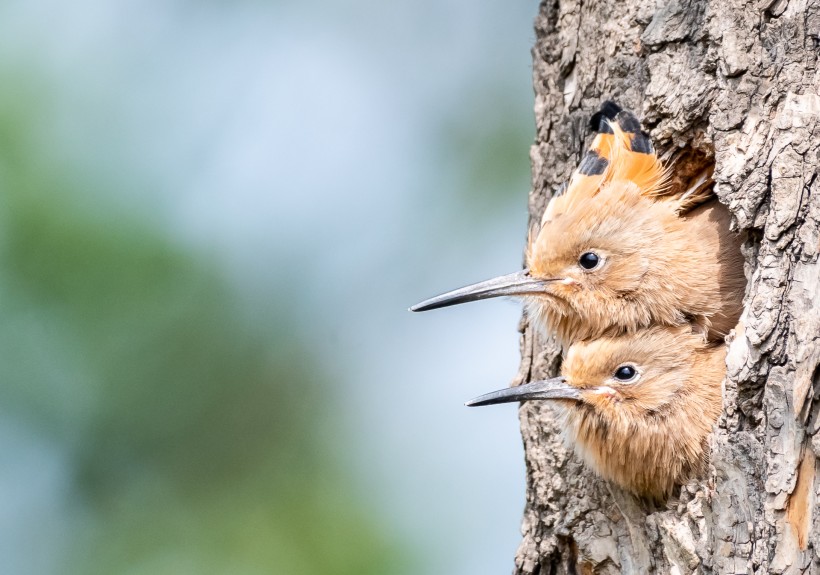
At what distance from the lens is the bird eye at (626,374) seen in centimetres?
281

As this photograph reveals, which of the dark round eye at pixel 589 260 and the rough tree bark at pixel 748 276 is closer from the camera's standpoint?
the rough tree bark at pixel 748 276

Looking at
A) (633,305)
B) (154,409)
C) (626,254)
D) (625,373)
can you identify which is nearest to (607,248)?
(626,254)

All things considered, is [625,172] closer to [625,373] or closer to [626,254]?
[626,254]

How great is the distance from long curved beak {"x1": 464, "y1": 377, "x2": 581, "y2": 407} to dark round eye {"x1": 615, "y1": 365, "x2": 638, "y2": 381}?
0.40ft

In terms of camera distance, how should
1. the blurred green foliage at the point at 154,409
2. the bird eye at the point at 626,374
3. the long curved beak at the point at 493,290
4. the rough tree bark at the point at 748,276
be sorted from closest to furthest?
the rough tree bark at the point at 748,276, the bird eye at the point at 626,374, the long curved beak at the point at 493,290, the blurred green foliage at the point at 154,409

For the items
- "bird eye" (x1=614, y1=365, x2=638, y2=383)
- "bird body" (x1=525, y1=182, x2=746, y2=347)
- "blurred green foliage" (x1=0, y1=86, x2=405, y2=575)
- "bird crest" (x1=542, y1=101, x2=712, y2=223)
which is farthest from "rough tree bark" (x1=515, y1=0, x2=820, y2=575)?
"blurred green foliage" (x1=0, y1=86, x2=405, y2=575)

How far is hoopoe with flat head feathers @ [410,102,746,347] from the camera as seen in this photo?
9.28 feet

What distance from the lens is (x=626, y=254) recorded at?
9.54ft

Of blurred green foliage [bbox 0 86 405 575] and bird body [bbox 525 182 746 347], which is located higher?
bird body [bbox 525 182 746 347]

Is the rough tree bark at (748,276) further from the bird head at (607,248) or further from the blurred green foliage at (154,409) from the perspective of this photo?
the blurred green foliage at (154,409)

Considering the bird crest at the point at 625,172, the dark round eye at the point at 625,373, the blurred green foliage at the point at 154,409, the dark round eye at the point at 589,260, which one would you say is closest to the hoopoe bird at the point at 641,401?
the dark round eye at the point at 625,373

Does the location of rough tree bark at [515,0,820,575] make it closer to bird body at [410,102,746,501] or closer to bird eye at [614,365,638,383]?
bird body at [410,102,746,501]

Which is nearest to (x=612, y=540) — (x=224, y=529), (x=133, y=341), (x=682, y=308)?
(x=682, y=308)

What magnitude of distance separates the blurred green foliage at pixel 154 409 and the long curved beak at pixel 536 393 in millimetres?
1831
